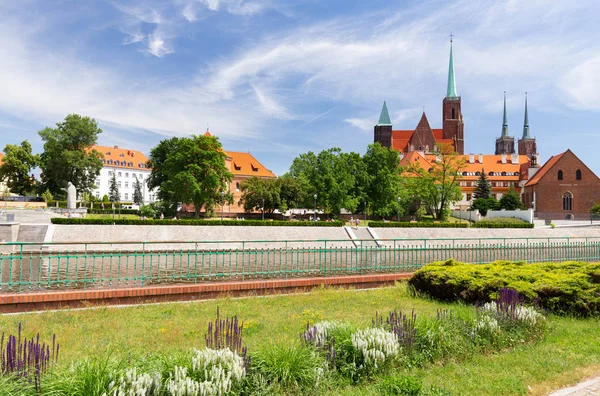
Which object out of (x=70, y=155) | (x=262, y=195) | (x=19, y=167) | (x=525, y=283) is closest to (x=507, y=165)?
(x=262, y=195)

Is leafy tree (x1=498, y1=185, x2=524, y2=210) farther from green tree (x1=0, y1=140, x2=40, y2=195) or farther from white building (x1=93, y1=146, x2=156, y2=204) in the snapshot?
white building (x1=93, y1=146, x2=156, y2=204)

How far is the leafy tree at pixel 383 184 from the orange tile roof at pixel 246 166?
85.0 ft

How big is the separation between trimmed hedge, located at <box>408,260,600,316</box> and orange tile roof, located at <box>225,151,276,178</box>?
7037 cm

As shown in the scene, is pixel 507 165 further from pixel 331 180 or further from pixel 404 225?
pixel 404 225

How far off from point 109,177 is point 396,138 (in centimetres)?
7235

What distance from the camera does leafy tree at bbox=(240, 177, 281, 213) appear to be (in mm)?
61375

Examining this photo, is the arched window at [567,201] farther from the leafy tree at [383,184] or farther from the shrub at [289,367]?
the shrub at [289,367]

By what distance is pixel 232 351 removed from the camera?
17.3 ft

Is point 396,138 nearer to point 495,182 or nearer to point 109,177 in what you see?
point 495,182

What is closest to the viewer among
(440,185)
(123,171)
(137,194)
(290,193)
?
(440,185)

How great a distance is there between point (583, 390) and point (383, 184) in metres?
A: 55.5

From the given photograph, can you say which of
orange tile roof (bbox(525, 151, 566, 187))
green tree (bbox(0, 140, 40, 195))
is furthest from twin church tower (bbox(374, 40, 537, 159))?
green tree (bbox(0, 140, 40, 195))

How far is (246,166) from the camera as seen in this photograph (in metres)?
82.6

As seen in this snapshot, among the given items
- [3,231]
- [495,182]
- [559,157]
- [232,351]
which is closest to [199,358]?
[232,351]
